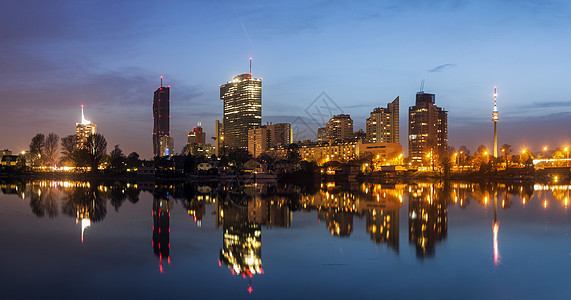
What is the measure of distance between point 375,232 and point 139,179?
6803cm

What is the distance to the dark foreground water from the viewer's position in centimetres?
1073

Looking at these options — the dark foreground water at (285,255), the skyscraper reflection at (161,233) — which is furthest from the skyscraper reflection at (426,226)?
the skyscraper reflection at (161,233)

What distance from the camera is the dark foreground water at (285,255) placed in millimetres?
10734

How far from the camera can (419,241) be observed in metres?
16.6

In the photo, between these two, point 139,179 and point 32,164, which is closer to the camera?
point 139,179

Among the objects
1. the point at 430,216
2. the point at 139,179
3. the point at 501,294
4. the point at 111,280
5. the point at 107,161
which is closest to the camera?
the point at 501,294

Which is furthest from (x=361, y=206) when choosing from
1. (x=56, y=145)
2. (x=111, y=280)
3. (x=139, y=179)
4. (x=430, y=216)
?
(x=56, y=145)

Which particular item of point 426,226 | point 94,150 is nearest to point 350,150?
point 94,150

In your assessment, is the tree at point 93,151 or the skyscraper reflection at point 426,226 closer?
the skyscraper reflection at point 426,226

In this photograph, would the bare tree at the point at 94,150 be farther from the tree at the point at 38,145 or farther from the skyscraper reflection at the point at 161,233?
the skyscraper reflection at the point at 161,233

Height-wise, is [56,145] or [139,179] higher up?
[56,145]

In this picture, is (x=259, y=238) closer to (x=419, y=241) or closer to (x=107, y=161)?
(x=419, y=241)

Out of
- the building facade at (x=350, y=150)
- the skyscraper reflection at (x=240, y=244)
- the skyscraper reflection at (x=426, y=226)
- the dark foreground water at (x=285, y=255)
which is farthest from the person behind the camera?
the building facade at (x=350, y=150)

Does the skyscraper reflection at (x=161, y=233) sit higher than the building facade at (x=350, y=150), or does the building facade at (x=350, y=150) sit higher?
the building facade at (x=350, y=150)
